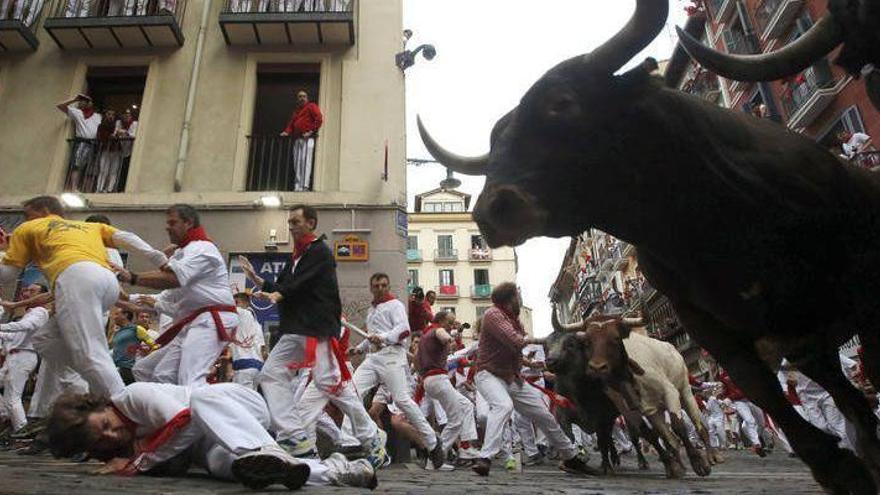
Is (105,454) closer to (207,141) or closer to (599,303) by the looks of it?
(207,141)

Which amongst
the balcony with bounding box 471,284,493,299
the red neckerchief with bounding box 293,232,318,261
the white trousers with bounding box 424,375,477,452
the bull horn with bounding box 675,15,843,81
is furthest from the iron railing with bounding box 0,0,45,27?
the balcony with bounding box 471,284,493,299

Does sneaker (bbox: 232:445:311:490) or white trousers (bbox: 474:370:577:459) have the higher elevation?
white trousers (bbox: 474:370:577:459)

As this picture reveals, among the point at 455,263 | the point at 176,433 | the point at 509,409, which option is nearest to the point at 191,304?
the point at 176,433

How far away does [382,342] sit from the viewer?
279 inches

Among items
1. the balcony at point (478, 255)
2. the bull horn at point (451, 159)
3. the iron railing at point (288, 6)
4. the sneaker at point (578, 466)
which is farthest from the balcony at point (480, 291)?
the bull horn at point (451, 159)

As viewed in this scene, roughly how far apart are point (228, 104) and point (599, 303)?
4429 cm

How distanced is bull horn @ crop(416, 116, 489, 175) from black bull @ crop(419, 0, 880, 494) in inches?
16.9

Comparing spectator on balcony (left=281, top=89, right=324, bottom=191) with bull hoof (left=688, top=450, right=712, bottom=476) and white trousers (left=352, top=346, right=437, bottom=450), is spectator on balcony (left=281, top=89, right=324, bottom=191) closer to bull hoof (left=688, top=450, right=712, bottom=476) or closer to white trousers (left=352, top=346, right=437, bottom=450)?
white trousers (left=352, top=346, right=437, bottom=450)

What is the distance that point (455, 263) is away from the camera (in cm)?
5819

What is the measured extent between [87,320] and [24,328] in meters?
3.94

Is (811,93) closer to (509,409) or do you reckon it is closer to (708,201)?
(509,409)

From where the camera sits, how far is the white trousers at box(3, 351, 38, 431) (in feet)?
25.4

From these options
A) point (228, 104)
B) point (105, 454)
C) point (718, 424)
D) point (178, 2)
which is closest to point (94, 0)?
point (178, 2)

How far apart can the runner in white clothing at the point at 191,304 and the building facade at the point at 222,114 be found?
600 cm
